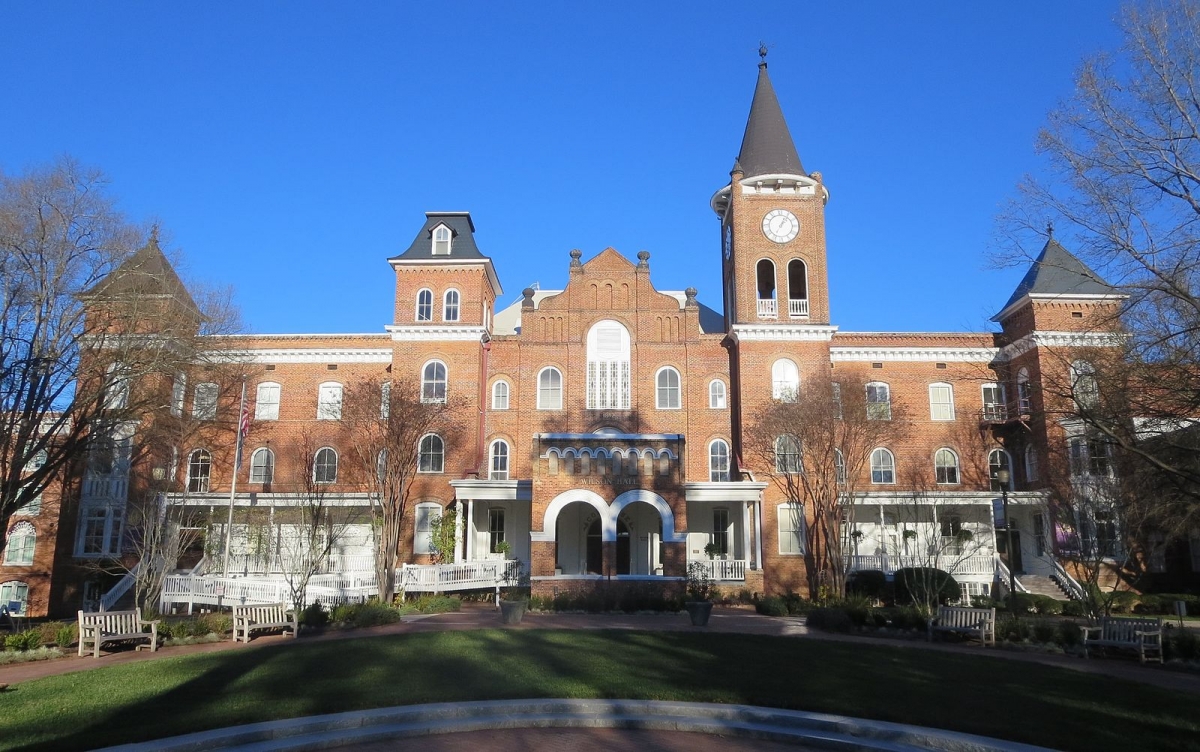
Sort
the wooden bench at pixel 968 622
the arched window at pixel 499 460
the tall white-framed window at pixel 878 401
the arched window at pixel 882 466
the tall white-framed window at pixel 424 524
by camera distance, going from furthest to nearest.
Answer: the arched window at pixel 882 466
the arched window at pixel 499 460
the tall white-framed window at pixel 424 524
the tall white-framed window at pixel 878 401
the wooden bench at pixel 968 622

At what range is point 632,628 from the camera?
19188 millimetres

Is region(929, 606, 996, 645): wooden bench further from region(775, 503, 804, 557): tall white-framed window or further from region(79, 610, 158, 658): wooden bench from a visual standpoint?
region(79, 610, 158, 658): wooden bench

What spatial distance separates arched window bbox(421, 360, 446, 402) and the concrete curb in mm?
24475

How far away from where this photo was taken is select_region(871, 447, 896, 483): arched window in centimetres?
3516

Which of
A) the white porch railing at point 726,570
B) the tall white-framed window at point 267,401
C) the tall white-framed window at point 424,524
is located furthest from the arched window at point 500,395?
the white porch railing at point 726,570

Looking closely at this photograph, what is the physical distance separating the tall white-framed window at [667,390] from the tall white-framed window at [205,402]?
→ 17.7 metres

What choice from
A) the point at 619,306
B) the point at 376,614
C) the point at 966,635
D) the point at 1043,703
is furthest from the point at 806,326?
the point at 1043,703

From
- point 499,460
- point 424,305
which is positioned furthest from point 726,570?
point 424,305

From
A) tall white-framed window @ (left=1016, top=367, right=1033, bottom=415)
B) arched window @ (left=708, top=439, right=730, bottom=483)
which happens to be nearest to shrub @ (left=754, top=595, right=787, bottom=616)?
arched window @ (left=708, top=439, right=730, bottom=483)

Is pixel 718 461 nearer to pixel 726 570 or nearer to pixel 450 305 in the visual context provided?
pixel 726 570

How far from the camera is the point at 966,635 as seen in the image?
18578 millimetres

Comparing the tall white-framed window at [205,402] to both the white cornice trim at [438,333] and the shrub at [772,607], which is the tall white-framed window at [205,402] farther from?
the shrub at [772,607]

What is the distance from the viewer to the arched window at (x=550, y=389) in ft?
115

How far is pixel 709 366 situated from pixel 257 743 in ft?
91.6
